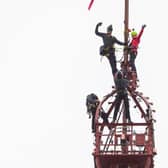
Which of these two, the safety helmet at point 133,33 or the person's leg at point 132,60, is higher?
the safety helmet at point 133,33

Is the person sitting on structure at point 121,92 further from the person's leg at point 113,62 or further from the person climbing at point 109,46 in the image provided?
the person climbing at point 109,46

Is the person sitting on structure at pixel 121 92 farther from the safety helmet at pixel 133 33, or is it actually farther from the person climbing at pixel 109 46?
the safety helmet at pixel 133 33

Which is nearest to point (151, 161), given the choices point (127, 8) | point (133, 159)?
point (133, 159)

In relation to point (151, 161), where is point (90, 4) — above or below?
above

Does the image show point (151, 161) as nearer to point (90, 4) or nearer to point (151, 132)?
point (151, 132)

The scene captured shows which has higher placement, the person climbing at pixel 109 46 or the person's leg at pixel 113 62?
the person climbing at pixel 109 46

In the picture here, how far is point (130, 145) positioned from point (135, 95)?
2914 mm

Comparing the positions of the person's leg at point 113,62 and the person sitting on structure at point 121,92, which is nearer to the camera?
the person sitting on structure at point 121,92

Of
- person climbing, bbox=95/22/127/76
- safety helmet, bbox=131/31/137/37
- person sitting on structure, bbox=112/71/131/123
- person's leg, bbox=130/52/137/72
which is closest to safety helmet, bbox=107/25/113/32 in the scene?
person climbing, bbox=95/22/127/76

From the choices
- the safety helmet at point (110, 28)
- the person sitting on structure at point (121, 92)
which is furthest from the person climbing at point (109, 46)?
the person sitting on structure at point (121, 92)

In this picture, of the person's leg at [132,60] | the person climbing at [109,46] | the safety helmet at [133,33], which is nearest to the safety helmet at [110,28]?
the person climbing at [109,46]

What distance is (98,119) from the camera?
121m

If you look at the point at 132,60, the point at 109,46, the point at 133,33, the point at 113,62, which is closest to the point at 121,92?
the point at 113,62

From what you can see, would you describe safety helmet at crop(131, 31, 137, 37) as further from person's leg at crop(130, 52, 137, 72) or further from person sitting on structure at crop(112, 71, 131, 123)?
person sitting on structure at crop(112, 71, 131, 123)
